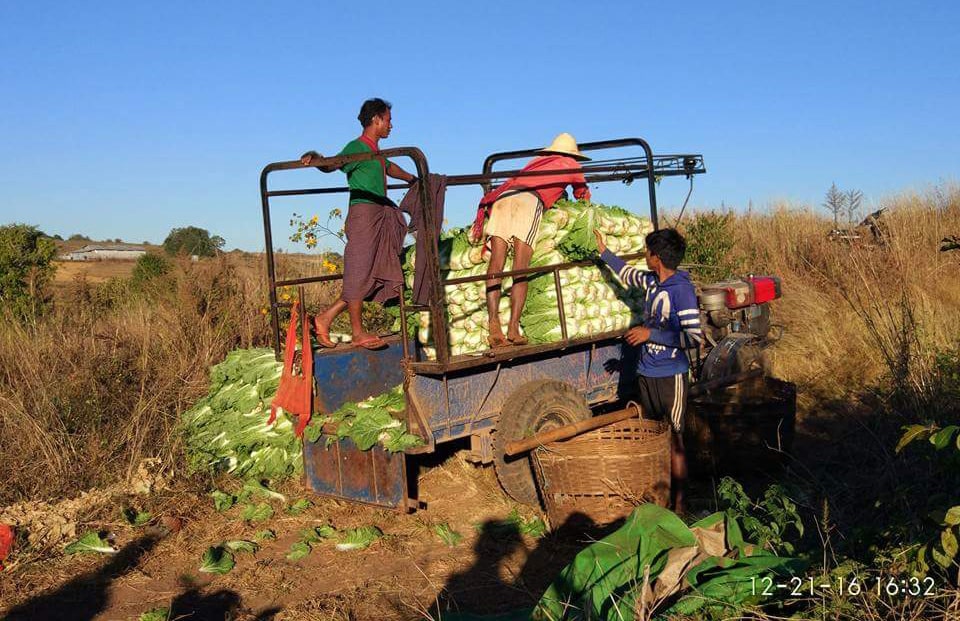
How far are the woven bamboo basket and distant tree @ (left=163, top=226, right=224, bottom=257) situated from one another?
20.6 ft

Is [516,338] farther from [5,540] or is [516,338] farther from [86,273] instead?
[86,273]

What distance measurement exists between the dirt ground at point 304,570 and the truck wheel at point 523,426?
203mm

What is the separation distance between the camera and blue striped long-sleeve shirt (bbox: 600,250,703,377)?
5781 mm

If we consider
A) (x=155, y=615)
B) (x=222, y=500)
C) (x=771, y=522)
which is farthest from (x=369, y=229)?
(x=771, y=522)

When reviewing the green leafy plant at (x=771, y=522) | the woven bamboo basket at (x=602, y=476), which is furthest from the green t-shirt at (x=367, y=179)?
the green leafy plant at (x=771, y=522)

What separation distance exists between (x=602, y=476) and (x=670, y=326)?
3.77 ft

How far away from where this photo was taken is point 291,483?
6.79 m

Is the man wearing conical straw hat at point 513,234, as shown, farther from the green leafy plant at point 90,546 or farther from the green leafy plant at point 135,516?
the green leafy plant at point 90,546

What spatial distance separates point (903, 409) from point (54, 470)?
21.3ft

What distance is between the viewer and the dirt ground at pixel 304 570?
482 cm

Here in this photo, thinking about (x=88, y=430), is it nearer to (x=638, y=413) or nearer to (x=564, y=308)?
(x=564, y=308)

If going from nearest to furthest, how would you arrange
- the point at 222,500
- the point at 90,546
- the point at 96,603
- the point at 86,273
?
the point at 96,603
the point at 90,546
the point at 222,500
the point at 86,273

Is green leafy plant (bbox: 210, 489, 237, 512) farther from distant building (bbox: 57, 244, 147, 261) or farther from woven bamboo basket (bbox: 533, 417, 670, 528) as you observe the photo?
distant building (bbox: 57, 244, 147, 261)

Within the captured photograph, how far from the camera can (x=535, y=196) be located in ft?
22.0
